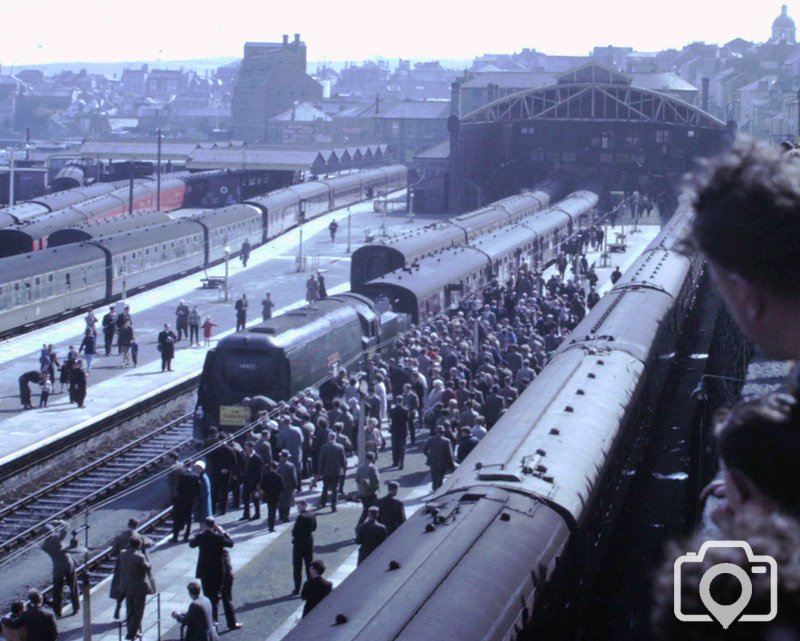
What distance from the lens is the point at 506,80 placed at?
100000 millimetres

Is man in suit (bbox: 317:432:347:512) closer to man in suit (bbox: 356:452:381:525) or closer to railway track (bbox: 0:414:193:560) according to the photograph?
man in suit (bbox: 356:452:381:525)

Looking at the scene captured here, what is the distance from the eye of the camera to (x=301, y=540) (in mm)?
15266

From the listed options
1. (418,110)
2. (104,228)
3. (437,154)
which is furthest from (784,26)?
(104,228)

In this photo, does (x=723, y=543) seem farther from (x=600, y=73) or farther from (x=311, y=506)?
(x=600, y=73)

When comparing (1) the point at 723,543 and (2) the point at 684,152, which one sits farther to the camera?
(2) the point at 684,152

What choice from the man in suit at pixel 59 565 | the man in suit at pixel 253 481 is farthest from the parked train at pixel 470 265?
the man in suit at pixel 59 565

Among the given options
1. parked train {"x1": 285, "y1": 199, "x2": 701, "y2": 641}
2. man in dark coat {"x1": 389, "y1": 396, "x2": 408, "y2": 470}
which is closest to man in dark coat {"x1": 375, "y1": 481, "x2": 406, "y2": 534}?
parked train {"x1": 285, "y1": 199, "x2": 701, "y2": 641}

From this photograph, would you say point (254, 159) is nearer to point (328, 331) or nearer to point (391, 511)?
point (328, 331)

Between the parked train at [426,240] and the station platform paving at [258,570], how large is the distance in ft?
42.1

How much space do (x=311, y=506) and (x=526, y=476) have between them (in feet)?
27.5

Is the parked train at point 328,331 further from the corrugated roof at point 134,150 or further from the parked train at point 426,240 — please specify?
the corrugated roof at point 134,150

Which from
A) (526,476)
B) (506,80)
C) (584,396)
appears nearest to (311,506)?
(584,396)

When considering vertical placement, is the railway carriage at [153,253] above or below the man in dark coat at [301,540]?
below

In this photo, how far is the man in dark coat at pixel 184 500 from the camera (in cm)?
1731
